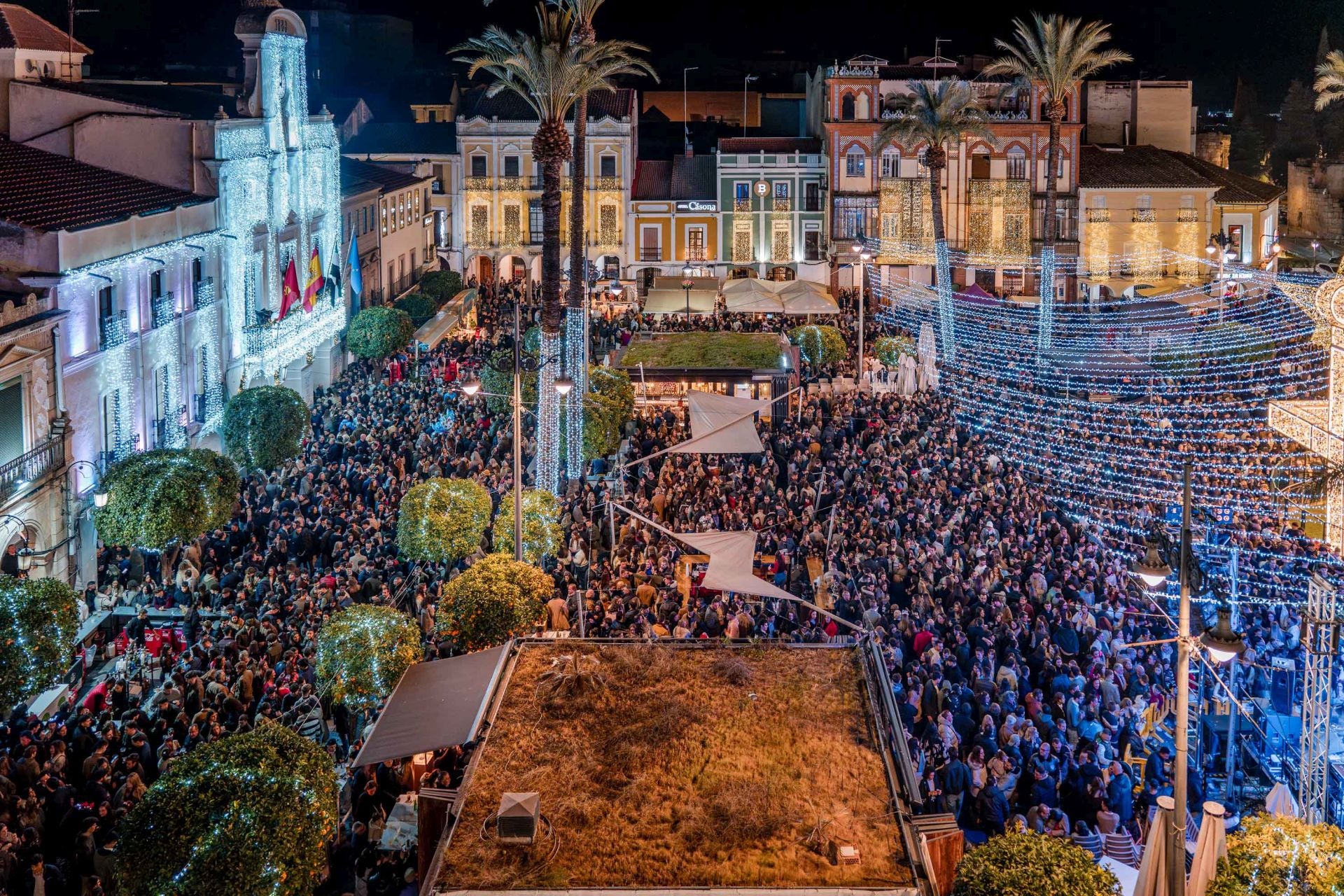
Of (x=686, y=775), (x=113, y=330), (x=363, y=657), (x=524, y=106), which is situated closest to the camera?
(x=686, y=775)

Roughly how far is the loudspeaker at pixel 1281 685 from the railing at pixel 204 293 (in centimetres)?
2157

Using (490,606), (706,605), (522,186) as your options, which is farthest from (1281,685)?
(522,186)

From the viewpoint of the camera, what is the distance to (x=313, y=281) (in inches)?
1463

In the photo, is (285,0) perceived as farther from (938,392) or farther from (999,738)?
(999,738)

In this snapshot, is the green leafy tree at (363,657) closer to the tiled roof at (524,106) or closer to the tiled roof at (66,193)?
the tiled roof at (66,193)

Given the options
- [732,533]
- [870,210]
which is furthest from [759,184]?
[732,533]

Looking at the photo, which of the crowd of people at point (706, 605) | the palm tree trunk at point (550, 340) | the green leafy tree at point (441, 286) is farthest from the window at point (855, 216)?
the palm tree trunk at point (550, 340)

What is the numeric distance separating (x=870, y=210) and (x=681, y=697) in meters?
46.2

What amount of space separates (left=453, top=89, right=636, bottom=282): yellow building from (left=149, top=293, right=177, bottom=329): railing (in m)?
31.0

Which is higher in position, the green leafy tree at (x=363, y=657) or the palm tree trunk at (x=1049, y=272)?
the palm tree trunk at (x=1049, y=272)

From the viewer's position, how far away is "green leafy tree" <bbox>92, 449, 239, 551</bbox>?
2011 cm

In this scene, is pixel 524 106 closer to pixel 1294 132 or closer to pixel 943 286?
pixel 943 286

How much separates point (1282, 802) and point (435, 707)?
308 inches

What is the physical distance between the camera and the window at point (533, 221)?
58938mm
